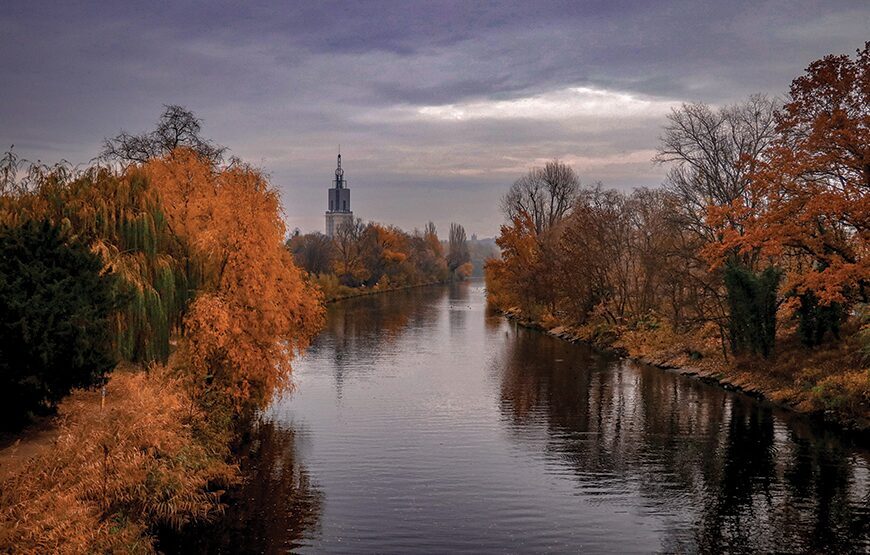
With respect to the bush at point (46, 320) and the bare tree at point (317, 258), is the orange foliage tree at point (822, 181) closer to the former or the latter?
the bush at point (46, 320)

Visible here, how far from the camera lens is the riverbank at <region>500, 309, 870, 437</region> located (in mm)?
28203

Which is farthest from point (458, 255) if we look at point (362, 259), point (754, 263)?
point (754, 263)

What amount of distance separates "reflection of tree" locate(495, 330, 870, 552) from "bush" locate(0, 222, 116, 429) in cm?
1467

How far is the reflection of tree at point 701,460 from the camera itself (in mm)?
18359

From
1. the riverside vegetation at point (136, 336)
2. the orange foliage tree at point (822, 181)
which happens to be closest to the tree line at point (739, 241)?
the orange foliage tree at point (822, 181)

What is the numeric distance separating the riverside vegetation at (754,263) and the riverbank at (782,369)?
84mm

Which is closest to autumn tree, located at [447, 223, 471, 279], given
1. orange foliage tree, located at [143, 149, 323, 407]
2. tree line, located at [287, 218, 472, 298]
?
tree line, located at [287, 218, 472, 298]

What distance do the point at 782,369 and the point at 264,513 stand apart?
25.9m

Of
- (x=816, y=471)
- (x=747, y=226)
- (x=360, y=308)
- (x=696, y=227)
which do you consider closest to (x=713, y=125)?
(x=696, y=227)

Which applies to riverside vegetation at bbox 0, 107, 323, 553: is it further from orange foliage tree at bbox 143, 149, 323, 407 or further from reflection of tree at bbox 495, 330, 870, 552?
reflection of tree at bbox 495, 330, 870, 552

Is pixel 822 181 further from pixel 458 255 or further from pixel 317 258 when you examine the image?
pixel 458 255

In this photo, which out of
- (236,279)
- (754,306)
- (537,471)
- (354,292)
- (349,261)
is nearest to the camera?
(537,471)

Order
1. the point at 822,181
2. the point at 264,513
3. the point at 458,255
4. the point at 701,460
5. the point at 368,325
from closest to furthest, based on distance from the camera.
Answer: the point at 264,513
the point at 701,460
the point at 822,181
the point at 368,325
the point at 458,255

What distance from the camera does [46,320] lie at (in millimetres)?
18328
